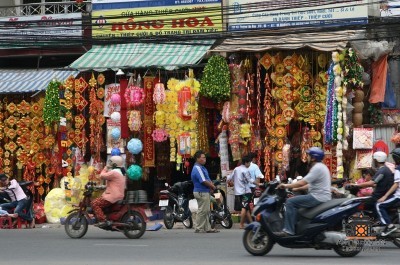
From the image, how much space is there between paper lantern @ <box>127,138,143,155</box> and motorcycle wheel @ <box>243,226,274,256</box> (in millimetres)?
9700

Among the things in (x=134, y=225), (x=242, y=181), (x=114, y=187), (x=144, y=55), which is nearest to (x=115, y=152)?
(x=144, y=55)

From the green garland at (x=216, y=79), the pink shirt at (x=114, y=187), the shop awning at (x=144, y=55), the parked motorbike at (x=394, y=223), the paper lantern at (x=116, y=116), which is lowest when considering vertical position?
the parked motorbike at (x=394, y=223)

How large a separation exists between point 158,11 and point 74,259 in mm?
11526

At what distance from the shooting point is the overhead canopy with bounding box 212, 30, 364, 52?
2119 centimetres

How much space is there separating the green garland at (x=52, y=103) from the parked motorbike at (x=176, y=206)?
14.3 feet

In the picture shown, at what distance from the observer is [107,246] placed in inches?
607

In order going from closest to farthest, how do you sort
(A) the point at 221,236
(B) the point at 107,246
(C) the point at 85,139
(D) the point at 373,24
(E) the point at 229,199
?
(B) the point at 107,246
(A) the point at 221,236
(D) the point at 373,24
(E) the point at 229,199
(C) the point at 85,139

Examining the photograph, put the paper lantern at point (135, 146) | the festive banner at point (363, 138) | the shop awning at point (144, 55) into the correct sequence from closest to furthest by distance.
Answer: the festive banner at point (363, 138) < the shop awning at point (144, 55) < the paper lantern at point (135, 146)

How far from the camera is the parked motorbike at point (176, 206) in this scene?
20359 mm

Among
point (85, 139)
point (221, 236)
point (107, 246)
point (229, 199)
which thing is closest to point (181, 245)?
point (107, 246)

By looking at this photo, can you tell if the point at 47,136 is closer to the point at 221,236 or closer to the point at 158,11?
the point at 158,11

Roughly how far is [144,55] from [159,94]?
1525 millimetres

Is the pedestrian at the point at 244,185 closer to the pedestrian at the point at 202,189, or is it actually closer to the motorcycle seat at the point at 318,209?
the pedestrian at the point at 202,189

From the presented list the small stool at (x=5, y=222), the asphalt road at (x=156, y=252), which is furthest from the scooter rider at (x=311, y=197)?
the small stool at (x=5, y=222)
